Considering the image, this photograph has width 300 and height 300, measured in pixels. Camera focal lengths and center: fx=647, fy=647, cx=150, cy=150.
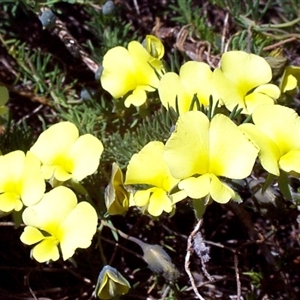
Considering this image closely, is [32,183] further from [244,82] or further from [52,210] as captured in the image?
[244,82]

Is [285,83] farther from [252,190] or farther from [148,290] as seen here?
[148,290]

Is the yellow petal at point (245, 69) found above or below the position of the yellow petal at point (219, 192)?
above

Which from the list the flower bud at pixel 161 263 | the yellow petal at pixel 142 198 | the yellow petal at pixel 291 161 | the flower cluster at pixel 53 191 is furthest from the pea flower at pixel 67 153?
the yellow petal at pixel 291 161

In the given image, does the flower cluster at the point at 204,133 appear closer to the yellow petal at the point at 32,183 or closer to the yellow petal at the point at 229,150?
the yellow petal at the point at 229,150

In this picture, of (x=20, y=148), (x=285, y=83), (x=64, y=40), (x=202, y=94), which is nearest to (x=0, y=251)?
(x=20, y=148)

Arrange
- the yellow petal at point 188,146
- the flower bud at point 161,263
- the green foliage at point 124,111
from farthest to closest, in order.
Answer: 1. the green foliage at point 124,111
2. the flower bud at point 161,263
3. the yellow petal at point 188,146

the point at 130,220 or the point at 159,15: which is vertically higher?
the point at 159,15

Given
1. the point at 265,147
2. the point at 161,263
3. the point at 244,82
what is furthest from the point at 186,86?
the point at 161,263
